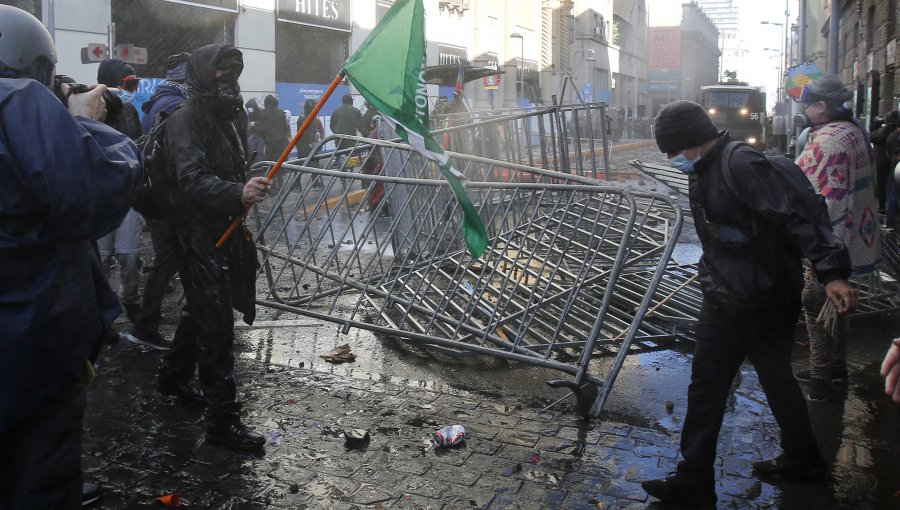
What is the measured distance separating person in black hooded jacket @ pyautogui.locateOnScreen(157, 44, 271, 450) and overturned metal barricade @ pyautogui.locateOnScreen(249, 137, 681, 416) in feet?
4.59

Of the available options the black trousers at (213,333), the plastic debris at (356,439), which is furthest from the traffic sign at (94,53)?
the plastic debris at (356,439)

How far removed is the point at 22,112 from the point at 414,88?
7.00ft

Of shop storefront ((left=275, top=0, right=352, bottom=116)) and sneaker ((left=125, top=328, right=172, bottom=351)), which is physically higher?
shop storefront ((left=275, top=0, right=352, bottom=116))

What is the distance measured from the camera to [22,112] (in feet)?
7.63

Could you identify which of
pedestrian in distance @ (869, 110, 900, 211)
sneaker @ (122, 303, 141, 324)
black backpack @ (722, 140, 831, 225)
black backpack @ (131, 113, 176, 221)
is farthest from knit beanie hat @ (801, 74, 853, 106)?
pedestrian in distance @ (869, 110, 900, 211)

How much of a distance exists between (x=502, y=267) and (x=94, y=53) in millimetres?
11693

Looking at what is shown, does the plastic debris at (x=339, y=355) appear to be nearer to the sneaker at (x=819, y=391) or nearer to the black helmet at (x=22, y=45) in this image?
the sneaker at (x=819, y=391)

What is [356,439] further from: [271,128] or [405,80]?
[271,128]

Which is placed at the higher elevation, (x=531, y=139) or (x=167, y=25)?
(x=167, y=25)

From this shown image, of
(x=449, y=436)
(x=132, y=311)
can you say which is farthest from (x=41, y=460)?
(x=132, y=311)

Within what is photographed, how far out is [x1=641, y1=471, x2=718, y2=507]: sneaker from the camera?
3.66 meters

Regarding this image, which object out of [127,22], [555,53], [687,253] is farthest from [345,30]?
[555,53]

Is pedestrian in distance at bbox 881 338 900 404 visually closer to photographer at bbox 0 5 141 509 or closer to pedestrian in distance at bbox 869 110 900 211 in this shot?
photographer at bbox 0 5 141 509

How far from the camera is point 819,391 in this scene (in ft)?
16.7
